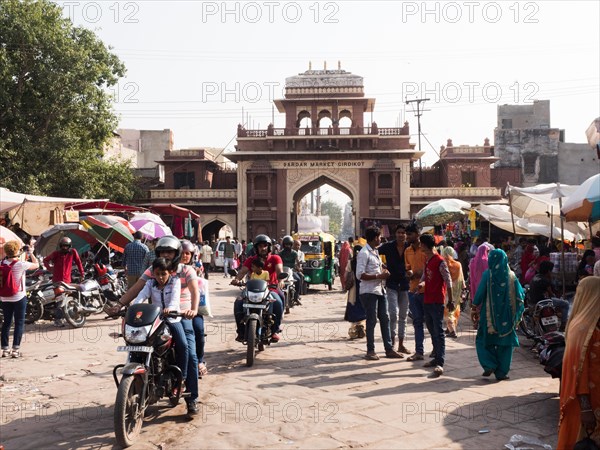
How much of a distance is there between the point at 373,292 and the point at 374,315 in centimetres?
27

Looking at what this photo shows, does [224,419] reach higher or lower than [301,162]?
lower

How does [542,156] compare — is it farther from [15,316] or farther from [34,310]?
[15,316]

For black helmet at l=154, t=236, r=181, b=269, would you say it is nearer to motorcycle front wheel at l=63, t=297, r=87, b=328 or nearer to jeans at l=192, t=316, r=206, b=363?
jeans at l=192, t=316, r=206, b=363

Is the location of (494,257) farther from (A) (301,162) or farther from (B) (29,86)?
(A) (301,162)

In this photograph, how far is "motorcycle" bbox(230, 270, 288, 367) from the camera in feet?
22.6

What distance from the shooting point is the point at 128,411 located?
4.37 metres

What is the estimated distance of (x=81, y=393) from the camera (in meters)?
5.93

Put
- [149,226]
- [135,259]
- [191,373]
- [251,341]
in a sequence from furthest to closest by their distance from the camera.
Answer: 1. [149,226]
2. [135,259]
3. [251,341]
4. [191,373]

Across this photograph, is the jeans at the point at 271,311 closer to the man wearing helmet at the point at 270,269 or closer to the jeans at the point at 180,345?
the man wearing helmet at the point at 270,269

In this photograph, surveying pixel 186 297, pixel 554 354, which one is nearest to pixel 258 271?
pixel 186 297

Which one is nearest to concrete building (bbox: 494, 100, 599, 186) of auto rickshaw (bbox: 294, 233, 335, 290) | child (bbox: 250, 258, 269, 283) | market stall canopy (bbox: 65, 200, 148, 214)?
auto rickshaw (bbox: 294, 233, 335, 290)

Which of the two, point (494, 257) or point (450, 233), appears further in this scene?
point (450, 233)

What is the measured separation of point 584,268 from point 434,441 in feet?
17.2

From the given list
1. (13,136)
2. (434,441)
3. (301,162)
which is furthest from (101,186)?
(434,441)
